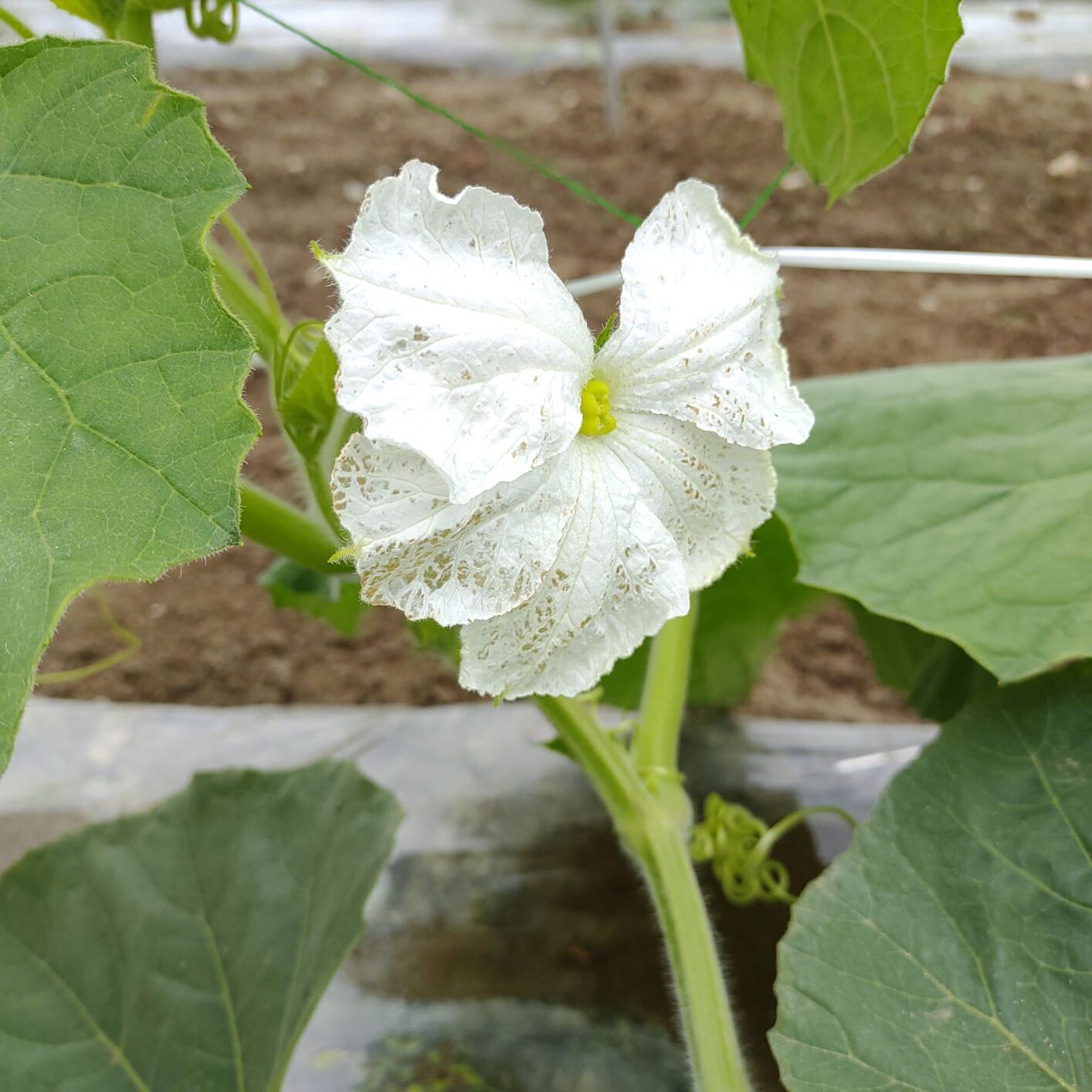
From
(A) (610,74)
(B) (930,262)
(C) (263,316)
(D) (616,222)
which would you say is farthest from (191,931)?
(A) (610,74)

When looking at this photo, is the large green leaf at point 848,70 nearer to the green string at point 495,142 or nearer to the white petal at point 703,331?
the green string at point 495,142

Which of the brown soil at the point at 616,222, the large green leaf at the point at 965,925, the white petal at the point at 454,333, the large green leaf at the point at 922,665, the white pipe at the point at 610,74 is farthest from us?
the white pipe at the point at 610,74

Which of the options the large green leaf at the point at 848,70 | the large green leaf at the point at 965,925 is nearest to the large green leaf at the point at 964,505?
the large green leaf at the point at 965,925

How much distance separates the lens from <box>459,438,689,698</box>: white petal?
1.71 feet

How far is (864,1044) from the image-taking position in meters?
0.67

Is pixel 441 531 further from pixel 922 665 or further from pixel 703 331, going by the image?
pixel 922 665

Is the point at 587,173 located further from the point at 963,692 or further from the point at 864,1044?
the point at 864,1044

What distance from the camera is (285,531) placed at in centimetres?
78

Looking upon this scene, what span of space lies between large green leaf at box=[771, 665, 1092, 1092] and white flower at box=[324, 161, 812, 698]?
0.27m

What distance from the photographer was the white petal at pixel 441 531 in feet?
1.57

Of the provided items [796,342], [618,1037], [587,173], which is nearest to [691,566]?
[618,1037]

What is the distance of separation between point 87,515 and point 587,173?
79.2 inches

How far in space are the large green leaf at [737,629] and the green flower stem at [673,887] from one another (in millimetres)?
198

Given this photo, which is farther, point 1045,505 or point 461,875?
point 461,875
